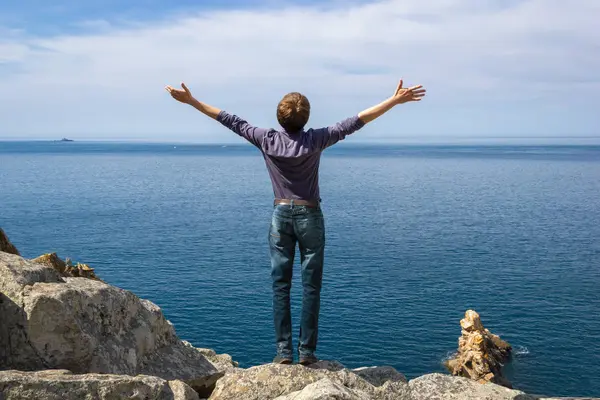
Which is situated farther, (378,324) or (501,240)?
(501,240)

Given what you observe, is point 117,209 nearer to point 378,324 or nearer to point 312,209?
point 378,324

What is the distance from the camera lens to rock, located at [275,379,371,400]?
7.94 m

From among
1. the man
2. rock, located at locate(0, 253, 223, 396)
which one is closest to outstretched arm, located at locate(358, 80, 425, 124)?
the man

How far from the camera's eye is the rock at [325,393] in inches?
313

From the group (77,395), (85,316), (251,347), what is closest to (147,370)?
(85,316)

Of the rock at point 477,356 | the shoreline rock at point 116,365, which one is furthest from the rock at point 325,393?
the rock at point 477,356

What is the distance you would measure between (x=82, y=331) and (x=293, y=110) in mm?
4685

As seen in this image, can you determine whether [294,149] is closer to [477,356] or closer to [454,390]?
[454,390]

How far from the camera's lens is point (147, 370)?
1053 cm

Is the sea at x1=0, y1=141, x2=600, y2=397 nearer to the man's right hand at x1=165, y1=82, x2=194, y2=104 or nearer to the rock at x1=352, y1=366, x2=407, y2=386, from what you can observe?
the rock at x1=352, y1=366, x2=407, y2=386

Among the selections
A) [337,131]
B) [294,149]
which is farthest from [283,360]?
[337,131]

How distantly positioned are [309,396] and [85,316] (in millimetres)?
4042

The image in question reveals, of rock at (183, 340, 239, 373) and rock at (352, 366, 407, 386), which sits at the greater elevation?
rock at (352, 366, 407, 386)

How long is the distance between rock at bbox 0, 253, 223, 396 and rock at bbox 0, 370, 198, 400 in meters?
0.85
